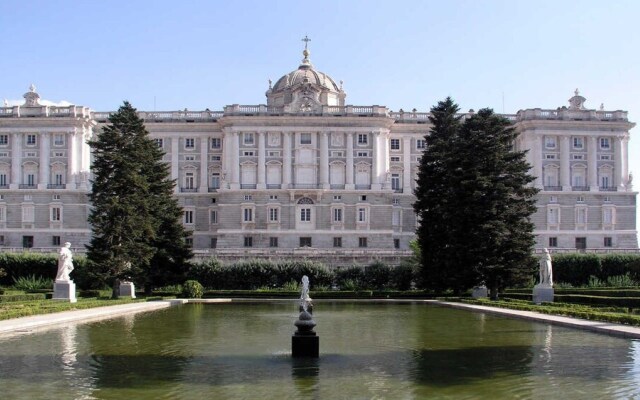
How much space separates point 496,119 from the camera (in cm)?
4369

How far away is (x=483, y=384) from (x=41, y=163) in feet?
220

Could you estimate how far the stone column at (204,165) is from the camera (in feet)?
251

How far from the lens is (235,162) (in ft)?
242

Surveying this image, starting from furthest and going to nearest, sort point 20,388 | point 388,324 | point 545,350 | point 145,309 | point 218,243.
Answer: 1. point 218,243
2. point 145,309
3. point 388,324
4. point 545,350
5. point 20,388

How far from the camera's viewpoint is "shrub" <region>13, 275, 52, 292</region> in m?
48.7

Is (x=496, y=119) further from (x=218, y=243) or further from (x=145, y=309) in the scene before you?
(x=218, y=243)

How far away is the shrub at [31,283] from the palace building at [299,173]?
20.1m

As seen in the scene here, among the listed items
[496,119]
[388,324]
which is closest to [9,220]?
[496,119]

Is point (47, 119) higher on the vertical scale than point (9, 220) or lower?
higher

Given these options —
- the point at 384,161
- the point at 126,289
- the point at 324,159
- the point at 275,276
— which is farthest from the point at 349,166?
the point at 126,289

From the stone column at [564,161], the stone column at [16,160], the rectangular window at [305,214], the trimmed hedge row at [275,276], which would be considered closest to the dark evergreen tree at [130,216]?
the trimmed hedge row at [275,276]

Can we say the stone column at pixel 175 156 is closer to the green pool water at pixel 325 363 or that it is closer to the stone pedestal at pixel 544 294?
the stone pedestal at pixel 544 294

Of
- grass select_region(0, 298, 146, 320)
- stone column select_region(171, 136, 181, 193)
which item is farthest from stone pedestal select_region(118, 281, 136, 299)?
stone column select_region(171, 136, 181, 193)

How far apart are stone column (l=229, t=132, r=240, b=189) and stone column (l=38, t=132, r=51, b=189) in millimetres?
17587
